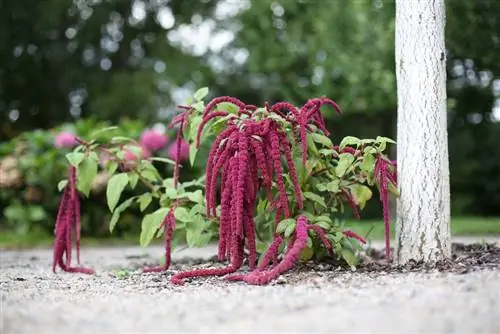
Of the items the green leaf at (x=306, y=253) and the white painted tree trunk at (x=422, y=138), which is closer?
the white painted tree trunk at (x=422, y=138)

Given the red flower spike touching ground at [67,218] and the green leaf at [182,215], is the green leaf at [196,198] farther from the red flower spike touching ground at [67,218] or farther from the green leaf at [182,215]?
the red flower spike touching ground at [67,218]

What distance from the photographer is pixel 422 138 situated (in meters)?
3.81

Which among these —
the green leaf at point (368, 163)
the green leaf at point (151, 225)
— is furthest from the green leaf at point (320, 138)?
the green leaf at point (151, 225)

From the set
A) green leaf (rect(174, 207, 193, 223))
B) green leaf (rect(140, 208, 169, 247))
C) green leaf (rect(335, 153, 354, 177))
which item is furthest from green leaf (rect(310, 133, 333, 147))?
green leaf (rect(140, 208, 169, 247))

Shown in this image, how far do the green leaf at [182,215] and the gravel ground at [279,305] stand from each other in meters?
0.51

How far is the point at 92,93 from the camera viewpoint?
18.7 meters

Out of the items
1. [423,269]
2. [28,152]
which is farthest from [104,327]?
[28,152]

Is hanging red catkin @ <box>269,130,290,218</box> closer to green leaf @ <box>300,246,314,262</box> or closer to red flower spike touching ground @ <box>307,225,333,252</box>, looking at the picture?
red flower spike touching ground @ <box>307,225,333,252</box>

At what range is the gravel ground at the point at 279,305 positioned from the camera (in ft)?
7.57

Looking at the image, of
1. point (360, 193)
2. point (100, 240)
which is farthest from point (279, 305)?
point (100, 240)

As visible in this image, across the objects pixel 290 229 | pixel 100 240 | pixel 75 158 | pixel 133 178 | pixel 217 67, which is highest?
pixel 217 67

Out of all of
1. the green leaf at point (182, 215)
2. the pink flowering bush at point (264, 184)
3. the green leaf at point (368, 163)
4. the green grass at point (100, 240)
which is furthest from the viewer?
the green grass at point (100, 240)

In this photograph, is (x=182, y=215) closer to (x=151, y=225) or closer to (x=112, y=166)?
(x=151, y=225)

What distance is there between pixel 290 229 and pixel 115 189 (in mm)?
1225
